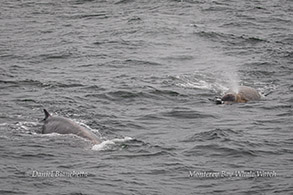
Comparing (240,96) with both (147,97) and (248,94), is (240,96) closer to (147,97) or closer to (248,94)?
(248,94)

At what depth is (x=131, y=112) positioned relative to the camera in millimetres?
20297

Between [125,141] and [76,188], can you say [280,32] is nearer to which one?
[125,141]

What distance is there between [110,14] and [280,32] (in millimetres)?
10179

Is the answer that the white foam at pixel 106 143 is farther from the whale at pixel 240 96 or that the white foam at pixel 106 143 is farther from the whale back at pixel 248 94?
the whale back at pixel 248 94

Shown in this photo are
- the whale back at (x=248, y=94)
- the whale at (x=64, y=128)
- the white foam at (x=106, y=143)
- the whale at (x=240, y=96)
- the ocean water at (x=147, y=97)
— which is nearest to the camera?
the ocean water at (x=147, y=97)

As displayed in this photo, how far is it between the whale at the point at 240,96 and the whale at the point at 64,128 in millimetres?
5976

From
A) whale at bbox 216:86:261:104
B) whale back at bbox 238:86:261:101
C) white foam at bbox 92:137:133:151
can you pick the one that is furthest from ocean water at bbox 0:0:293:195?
whale back at bbox 238:86:261:101

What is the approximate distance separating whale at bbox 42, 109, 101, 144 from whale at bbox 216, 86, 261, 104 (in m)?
5.98

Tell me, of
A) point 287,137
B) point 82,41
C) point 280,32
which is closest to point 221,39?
point 280,32

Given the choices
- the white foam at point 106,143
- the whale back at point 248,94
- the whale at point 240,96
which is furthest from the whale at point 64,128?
the whale back at point 248,94

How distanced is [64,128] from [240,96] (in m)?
6.98

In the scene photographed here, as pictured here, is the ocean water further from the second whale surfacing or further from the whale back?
the whale back

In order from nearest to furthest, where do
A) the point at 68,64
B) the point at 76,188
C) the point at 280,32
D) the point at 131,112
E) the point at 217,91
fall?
the point at 76,188
the point at 131,112
the point at 217,91
the point at 68,64
the point at 280,32

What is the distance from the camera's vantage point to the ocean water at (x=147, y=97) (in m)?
14.5
